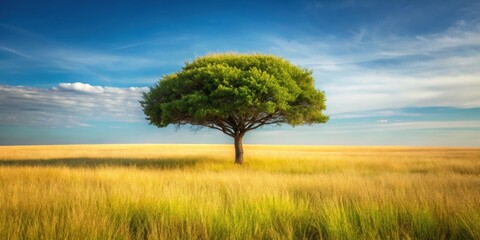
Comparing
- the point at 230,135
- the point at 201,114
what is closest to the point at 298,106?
the point at 230,135

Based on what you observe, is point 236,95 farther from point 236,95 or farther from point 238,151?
point 238,151

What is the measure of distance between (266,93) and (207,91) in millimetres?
4345

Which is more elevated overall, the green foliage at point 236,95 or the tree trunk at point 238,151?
the green foliage at point 236,95

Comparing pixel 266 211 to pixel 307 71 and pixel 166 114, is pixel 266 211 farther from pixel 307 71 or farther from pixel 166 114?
pixel 307 71

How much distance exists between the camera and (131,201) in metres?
7.89

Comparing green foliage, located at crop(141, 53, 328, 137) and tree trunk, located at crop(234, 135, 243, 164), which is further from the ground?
green foliage, located at crop(141, 53, 328, 137)

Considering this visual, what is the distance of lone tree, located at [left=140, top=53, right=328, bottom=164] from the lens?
2047 centimetres

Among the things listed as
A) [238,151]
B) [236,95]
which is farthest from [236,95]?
[238,151]

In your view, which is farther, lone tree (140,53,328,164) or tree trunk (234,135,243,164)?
tree trunk (234,135,243,164)

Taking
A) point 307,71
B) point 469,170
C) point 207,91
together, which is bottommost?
point 469,170

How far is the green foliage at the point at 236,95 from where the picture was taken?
67.1ft

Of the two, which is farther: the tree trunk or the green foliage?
the tree trunk

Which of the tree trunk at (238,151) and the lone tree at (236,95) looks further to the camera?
the tree trunk at (238,151)

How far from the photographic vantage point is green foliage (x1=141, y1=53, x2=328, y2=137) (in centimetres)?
2045
